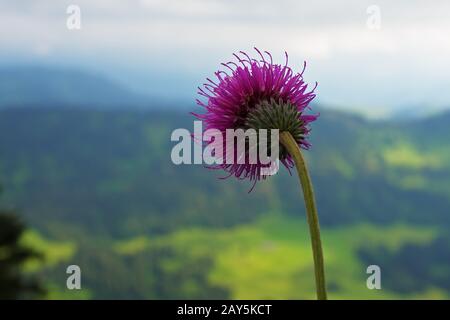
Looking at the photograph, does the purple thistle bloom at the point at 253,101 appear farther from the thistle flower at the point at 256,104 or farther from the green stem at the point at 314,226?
the green stem at the point at 314,226

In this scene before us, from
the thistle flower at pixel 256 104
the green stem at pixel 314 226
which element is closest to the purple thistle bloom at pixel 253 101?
the thistle flower at pixel 256 104

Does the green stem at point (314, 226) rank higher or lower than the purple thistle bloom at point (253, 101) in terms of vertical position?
lower

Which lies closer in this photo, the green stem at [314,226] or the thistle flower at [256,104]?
the green stem at [314,226]

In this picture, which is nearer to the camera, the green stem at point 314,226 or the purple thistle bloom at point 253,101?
the green stem at point 314,226

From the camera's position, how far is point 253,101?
436 centimetres

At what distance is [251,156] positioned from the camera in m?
4.38

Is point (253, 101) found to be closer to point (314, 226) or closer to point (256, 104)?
point (256, 104)

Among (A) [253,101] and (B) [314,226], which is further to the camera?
(A) [253,101]

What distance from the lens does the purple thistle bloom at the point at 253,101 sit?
425cm

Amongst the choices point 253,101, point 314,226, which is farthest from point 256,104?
point 314,226
